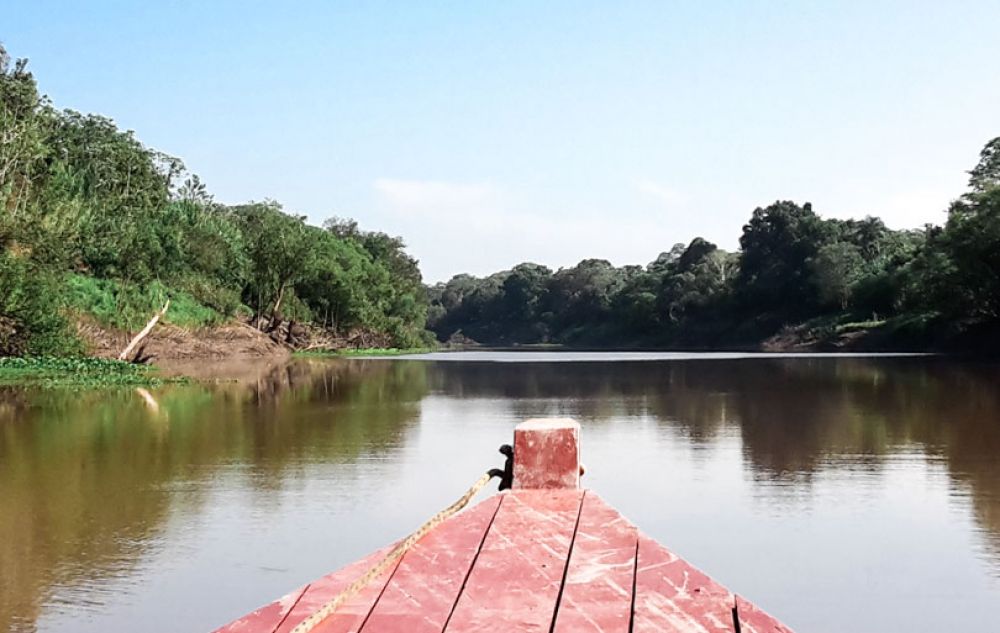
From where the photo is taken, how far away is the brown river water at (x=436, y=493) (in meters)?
5.82

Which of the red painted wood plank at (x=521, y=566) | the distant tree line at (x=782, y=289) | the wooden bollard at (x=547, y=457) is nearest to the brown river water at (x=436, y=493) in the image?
the wooden bollard at (x=547, y=457)

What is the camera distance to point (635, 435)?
13062 mm

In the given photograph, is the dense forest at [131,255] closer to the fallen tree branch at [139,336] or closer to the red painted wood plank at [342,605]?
the fallen tree branch at [139,336]

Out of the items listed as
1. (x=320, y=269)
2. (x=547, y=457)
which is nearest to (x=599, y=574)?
(x=547, y=457)

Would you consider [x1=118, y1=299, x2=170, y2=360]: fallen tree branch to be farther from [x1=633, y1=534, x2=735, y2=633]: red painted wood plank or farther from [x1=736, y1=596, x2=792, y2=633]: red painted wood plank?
[x1=736, y1=596, x2=792, y2=633]: red painted wood plank

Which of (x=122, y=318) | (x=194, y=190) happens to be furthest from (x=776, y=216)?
(x=122, y=318)

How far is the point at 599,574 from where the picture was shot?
2576 millimetres

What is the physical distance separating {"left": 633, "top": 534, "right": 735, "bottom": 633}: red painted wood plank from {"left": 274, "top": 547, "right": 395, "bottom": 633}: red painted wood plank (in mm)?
633

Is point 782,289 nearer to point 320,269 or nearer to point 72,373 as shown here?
point 320,269

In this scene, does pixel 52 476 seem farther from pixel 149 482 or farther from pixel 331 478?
pixel 331 478

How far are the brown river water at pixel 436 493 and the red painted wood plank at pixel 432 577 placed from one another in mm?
2957

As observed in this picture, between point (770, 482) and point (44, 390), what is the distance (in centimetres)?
1473

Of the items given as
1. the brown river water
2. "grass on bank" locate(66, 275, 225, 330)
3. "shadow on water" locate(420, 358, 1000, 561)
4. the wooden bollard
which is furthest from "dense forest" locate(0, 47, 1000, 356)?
the wooden bollard

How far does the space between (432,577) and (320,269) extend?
44.3 meters
